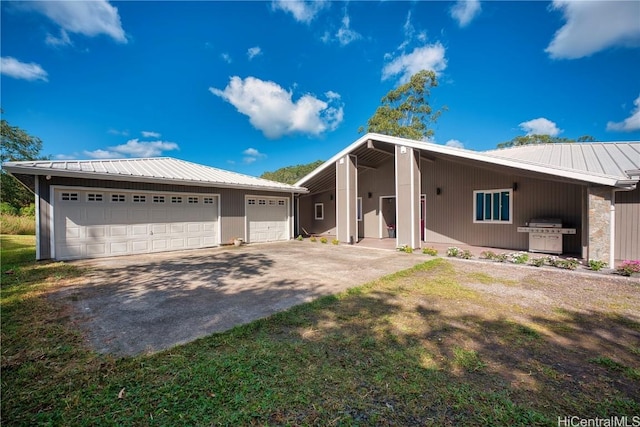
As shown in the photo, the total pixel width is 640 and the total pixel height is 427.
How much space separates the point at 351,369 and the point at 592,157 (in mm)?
10590

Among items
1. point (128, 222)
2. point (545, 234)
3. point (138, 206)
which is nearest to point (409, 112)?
point (545, 234)

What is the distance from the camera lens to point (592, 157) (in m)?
8.15

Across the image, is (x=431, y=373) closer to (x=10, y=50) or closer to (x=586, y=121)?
(x=10, y=50)

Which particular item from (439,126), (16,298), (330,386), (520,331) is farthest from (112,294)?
(439,126)

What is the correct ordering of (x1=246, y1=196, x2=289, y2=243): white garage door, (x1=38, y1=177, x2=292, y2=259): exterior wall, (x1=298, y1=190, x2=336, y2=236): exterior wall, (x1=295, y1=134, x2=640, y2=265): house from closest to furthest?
(x1=295, y1=134, x2=640, y2=265): house → (x1=38, y1=177, x2=292, y2=259): exterior wall → (x1=246, y1=196, x2=289, y2=243): white garage door → (x1=298, y1=190, x2=336, y2=236): exterior wall

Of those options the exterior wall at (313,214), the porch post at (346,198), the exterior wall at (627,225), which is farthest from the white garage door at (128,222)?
the exterior wall at (627,225)

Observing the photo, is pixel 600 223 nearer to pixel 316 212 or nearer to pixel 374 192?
pixel 374 192

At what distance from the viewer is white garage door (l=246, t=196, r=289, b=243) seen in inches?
484

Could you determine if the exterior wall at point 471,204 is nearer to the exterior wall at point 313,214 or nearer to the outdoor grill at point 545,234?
the outdoor grill at point 545,234

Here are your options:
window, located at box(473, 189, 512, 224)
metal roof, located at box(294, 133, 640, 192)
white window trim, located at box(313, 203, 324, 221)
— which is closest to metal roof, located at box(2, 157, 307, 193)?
white window trim, located at box(313, 203, 324, 221)

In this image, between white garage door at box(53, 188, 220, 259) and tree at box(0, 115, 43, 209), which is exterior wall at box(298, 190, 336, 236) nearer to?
white garage door at box(53, 188, 220, 259)

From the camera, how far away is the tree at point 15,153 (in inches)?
840

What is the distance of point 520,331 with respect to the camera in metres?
3.20

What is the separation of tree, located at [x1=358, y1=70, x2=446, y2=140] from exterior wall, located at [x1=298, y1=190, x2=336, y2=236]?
10706mm
